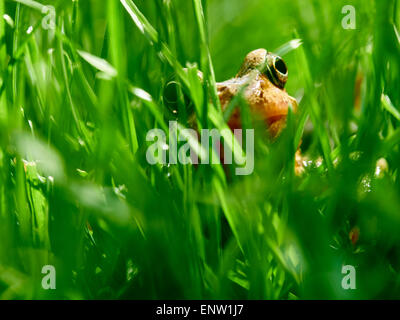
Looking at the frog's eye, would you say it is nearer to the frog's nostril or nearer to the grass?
the frog's nostril

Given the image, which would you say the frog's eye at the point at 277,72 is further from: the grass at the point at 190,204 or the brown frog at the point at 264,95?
the grass at the point at 190,204

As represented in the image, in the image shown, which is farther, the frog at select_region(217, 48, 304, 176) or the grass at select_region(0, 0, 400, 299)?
the frog at select_region(217, 48, 304, 176)

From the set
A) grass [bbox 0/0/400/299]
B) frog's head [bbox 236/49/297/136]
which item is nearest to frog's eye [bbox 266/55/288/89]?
frog's head [bbox 236/49/297/136]

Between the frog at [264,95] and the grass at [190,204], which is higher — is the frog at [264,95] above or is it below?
above

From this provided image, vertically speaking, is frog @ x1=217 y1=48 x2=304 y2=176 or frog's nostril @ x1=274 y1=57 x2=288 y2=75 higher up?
frog's nostril @ x1=274 y1=57 x2=288 y2=75

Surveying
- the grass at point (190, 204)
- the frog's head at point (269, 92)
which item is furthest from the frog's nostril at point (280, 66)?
the grass at point (190, 204)

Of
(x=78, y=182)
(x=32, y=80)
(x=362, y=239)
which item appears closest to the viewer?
(x=78, y=182)

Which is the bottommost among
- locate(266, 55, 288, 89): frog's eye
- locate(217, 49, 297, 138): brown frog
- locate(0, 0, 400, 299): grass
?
locate(0, 0, 400, 299): grass

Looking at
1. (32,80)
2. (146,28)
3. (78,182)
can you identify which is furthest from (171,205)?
(32,80)
